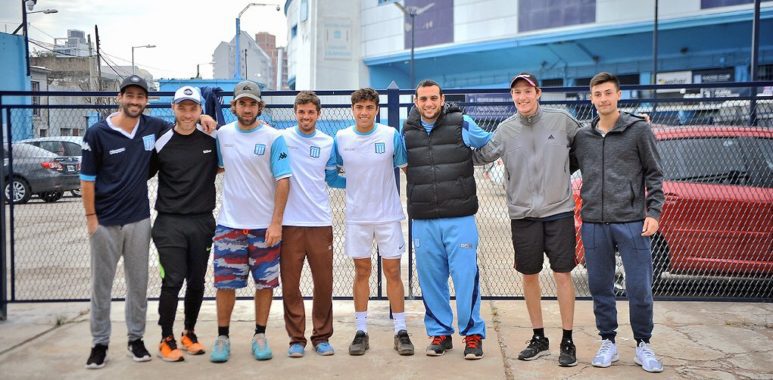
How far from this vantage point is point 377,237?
5105mm

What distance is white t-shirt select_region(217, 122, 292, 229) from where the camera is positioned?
15.8 ft

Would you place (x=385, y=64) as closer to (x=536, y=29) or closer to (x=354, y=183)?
(x=536, y=29)

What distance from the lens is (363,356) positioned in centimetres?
505

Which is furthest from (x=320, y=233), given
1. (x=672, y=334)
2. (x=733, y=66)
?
(x=733, y=66)

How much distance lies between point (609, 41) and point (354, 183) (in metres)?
37.7

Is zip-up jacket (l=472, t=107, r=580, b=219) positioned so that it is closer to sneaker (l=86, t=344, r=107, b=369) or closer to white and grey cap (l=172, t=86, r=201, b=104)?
white and grey cap (l=172, t=86, r=201, b=104)

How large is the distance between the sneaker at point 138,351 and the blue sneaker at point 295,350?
1.02m

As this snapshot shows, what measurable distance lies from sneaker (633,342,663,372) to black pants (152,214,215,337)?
314 cm

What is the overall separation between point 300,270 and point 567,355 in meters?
2.02

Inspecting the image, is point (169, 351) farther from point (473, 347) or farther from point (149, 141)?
point (473, 347)

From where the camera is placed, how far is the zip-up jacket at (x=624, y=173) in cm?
460

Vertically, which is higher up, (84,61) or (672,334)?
(84,61)

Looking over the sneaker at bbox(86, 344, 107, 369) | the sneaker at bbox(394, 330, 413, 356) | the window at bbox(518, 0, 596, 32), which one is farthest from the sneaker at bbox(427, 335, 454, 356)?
the window at bbox(518, 0, 596, 32)

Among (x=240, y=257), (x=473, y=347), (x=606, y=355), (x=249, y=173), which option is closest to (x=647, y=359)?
(x=606, y=355)
